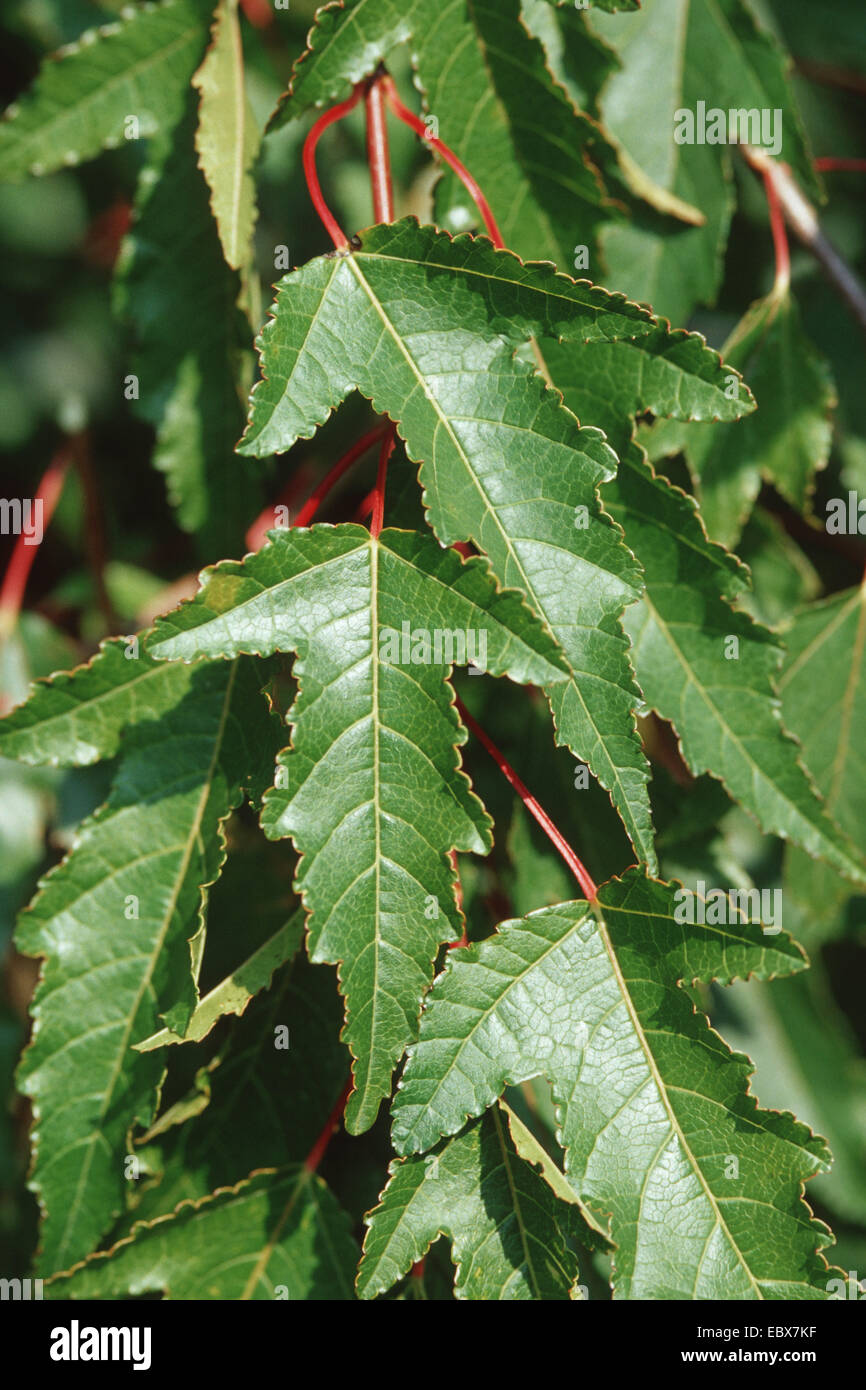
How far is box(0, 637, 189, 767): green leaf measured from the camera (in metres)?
0.95

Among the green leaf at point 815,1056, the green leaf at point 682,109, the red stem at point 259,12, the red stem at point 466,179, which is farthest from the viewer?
the green leaf at point 815,1056

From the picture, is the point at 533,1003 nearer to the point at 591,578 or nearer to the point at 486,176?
the point at 591,578

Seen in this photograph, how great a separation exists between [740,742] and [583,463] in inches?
13.6

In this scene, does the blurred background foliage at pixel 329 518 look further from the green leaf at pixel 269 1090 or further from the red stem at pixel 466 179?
the red stem at pixel 466 179

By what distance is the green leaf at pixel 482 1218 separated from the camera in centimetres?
81

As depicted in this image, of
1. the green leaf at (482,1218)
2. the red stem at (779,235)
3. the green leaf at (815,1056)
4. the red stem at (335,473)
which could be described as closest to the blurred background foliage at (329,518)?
the green leaf at (815,1056)

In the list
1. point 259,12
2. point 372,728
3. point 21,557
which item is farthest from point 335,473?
point 259,12

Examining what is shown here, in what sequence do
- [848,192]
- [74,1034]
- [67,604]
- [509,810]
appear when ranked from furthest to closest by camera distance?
[848,192] → [67,604] → [509,810] → [74,1034]

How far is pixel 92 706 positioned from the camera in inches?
38.6

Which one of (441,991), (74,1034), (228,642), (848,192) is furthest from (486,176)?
(848,192)

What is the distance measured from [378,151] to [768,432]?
57 centimetres

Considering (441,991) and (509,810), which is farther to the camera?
(509,810)

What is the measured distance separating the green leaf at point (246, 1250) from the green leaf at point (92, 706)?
1.47 feet

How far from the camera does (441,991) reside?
816 mm
